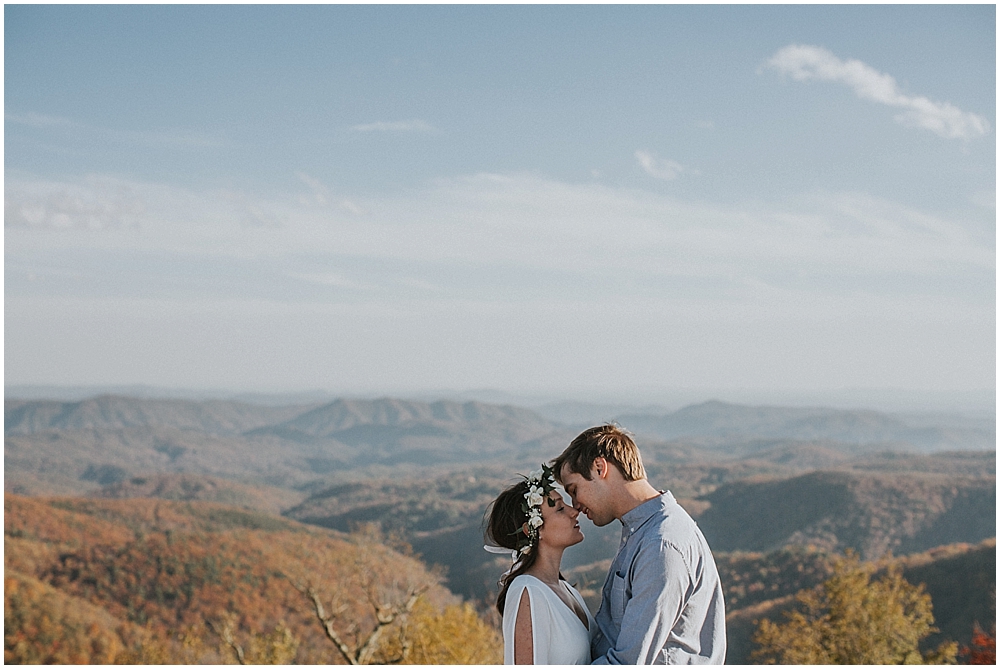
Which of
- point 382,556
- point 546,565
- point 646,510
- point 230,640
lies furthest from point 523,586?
point 382,556

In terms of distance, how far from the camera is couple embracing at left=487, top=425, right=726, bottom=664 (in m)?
2.33

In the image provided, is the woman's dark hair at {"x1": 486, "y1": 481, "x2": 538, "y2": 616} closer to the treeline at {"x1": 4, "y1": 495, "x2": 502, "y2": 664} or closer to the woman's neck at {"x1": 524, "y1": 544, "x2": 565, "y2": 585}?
the woman's neck at {"x1": 524, "y1": 544, "x2": 565, "y2": 585}

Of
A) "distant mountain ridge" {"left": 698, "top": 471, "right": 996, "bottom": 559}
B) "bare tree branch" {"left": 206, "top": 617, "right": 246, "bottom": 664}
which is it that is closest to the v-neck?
"bare tree branch" {"left": 206, "top": 617, "right": 246, "bottom": 664}

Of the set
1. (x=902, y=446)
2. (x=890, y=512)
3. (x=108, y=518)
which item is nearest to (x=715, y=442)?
(x=902, y=446)

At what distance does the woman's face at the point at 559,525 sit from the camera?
2.67m

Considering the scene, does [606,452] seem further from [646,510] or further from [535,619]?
[535,619]

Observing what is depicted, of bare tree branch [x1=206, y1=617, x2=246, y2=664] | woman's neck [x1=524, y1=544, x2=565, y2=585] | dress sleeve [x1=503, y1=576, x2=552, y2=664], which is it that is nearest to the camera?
dress sleeve [x1=503, y1=576, x2=552, y2=664]

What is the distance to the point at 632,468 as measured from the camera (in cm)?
252

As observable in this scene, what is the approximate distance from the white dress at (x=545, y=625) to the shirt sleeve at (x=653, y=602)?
30 cm

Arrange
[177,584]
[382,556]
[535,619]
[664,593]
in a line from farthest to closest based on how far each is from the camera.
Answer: [177,584]
[382,556]
[535,619]
[664,593]

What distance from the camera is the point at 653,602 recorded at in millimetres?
2305

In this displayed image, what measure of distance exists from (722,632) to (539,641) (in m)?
0.59

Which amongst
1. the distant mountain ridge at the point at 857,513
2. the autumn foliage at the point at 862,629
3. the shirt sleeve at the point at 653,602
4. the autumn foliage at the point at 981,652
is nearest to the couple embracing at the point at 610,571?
the shirt sleeve at the point at 653,602

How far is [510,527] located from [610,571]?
38 centimetres
